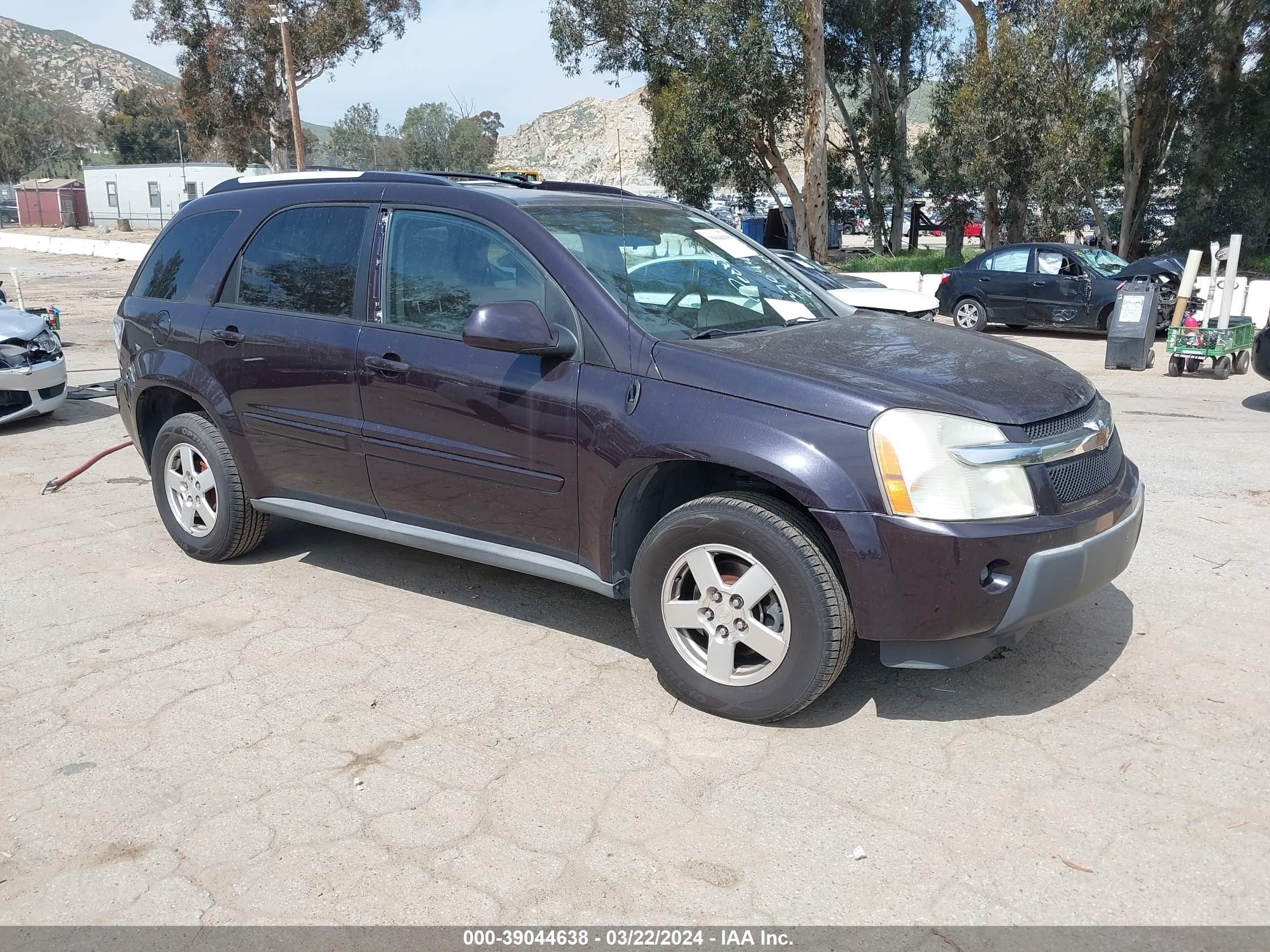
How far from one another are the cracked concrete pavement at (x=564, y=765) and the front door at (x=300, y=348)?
2.14 feet

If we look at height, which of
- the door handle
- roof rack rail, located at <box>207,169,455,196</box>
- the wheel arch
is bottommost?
the wheel arch

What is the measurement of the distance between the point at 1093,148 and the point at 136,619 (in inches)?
937

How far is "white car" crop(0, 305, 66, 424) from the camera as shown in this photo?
28.7 feet

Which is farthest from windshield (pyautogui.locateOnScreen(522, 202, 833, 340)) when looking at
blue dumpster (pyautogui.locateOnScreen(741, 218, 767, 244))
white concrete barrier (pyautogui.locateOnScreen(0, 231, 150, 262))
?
white concrete barrier (pyautogui.locateOnScreen(0, 231, 150, 262))

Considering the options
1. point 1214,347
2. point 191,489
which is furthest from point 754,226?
point 191,489

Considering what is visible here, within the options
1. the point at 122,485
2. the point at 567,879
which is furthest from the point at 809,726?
the point at 122,485

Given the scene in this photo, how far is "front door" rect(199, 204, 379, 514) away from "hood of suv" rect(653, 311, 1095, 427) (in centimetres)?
156

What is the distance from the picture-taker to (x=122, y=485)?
23.5 feet

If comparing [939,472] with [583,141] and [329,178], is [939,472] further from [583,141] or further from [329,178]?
[583,141]

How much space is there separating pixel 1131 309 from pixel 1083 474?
33.1 ft

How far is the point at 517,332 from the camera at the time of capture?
12.7 feet

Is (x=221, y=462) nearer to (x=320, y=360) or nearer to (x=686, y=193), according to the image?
(x=320, y=360)

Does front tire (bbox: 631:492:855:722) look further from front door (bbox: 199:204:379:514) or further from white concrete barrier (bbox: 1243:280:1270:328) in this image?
white concrete barrier (bbox: 1243:280:1270:328)
